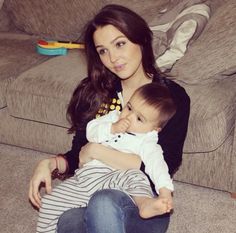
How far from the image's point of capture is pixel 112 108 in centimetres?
206

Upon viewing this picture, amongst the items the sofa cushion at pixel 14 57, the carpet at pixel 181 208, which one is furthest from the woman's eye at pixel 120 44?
the sofa cushion at pixel 14 57

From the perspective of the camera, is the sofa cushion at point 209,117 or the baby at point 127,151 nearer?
the baby at point 127,151

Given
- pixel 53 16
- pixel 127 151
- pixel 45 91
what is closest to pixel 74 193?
pixel 127 151

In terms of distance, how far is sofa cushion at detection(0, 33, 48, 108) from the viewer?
269cm

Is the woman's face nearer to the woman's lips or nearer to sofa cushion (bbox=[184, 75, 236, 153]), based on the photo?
the woman's lips

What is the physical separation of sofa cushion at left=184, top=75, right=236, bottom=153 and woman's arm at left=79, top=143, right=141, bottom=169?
459mm

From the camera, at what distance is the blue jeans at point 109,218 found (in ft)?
5.27

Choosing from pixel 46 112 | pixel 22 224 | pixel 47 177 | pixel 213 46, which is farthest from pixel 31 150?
pixel 213 46

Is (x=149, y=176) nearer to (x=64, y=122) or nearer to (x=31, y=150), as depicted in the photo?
(x=64, y=122)

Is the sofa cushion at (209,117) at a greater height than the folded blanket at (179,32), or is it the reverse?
the folded blanket at (179,32)

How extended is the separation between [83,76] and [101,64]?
492 mm

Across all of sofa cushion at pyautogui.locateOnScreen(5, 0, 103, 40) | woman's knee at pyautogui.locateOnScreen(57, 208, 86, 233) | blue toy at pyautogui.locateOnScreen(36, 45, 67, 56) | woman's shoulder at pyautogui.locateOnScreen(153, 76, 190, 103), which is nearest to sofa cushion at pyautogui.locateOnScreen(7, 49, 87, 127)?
blue toy at pyautogui.locateOnScreen(36, 45, 67, 56)

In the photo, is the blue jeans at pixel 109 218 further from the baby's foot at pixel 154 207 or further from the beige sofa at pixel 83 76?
the beige sofa at pixel 83 76

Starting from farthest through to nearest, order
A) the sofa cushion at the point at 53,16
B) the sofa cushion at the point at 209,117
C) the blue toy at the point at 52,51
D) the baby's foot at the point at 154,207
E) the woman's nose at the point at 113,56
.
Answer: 1. the sofa cushion at the point at 53,16
2. the blue toy at the point at 52,51
3. the sofa cushion at the point at 209,117
4. the woman's nose at the point at 113,56
5. the baby's foot at the point at 154,207
